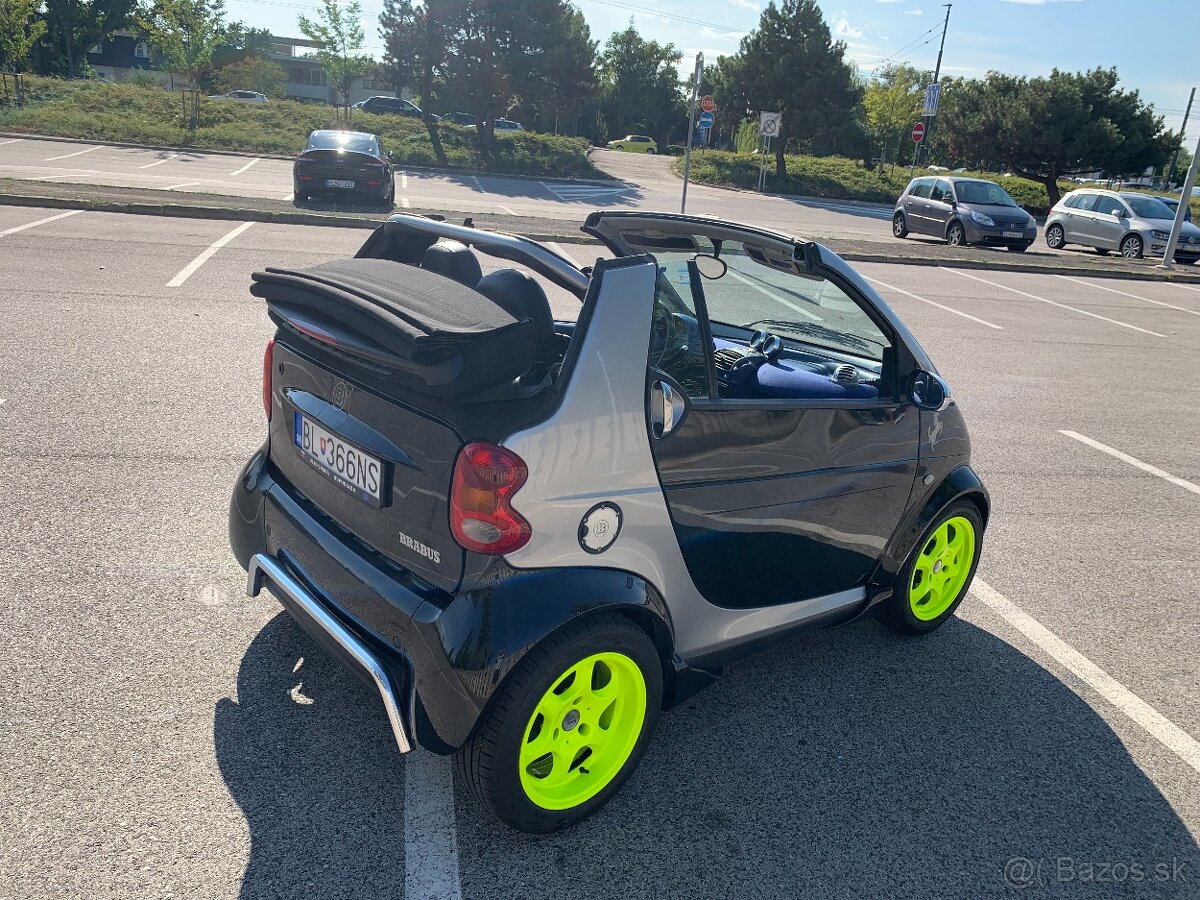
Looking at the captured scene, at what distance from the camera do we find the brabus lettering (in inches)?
96.3

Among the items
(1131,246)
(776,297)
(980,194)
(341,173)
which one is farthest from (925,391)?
(1131,246)

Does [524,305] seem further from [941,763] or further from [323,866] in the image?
[941,763]

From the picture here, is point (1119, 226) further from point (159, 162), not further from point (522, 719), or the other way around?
point (522, 719)

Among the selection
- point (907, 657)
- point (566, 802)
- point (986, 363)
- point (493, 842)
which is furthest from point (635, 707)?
point (986, 363)

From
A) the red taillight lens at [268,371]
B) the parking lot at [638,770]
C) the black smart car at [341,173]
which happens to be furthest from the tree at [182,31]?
the red taillight lens at [268,371]

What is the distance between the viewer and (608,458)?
2520 mm

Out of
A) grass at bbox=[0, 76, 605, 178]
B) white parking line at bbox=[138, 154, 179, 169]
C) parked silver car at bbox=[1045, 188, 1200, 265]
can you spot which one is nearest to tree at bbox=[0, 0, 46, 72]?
grass at bbox=[0, 76, 605, 178]

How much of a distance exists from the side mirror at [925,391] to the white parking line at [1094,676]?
1273 mm

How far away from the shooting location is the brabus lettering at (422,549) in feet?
8.03

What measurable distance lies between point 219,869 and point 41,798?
1.89 feet

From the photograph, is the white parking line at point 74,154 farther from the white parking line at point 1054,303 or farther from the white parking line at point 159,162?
the white parking line at point 1054,303

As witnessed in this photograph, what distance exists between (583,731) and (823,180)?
38.7 meters

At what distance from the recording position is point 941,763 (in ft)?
10.1

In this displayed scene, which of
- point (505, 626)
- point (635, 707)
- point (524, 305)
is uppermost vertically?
point (524, 305)
